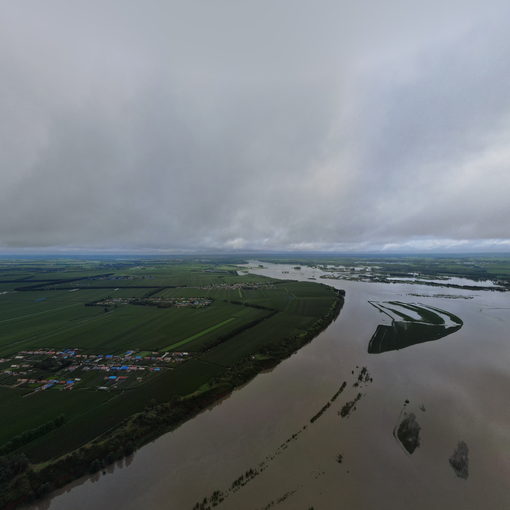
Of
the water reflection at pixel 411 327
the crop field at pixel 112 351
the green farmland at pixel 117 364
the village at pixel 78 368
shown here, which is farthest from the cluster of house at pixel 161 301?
the water reflection at pixel 411 327

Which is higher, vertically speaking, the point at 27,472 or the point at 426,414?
the point at 426,414

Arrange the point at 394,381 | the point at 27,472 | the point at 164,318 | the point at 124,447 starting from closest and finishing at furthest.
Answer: the point at 27,472 < the point at 124,447 < the point at 394,381 < the point at 164,318

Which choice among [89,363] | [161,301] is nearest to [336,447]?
[89,363]

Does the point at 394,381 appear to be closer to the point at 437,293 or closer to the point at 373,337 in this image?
the point at 373,337

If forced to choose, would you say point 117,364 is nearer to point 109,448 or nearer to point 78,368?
point 78,368

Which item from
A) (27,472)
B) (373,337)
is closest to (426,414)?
(373,337)

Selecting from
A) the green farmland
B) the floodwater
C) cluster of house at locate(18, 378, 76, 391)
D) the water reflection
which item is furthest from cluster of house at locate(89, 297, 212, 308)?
the water reflection

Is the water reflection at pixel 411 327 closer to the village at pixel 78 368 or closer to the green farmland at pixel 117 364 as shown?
the green farmland at pixel 117 364

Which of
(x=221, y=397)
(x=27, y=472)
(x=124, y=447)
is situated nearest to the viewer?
(x=27, y=472)
